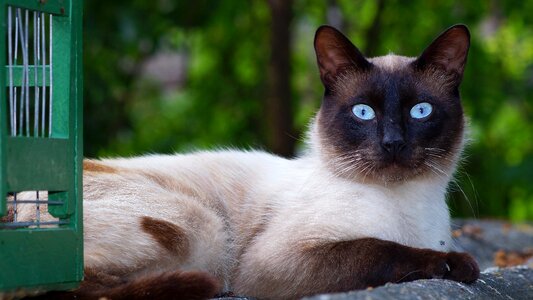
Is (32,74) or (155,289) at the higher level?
(32,74)

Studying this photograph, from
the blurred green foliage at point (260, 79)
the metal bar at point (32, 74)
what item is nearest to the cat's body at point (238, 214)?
the metal bar at point (32, 74)

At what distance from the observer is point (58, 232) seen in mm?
2787

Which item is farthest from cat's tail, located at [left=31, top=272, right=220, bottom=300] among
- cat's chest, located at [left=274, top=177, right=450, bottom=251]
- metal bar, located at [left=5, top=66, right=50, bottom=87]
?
metal bar, located at [left=5, top=66, right=50, bottom=87]

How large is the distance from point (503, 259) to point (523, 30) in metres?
5.27

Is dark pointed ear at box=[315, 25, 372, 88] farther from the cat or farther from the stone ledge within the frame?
the stone ledge

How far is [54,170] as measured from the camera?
2.80m

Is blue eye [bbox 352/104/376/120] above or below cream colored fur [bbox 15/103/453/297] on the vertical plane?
above

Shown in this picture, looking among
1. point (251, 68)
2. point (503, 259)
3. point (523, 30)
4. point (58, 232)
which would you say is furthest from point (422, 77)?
point (523, 30)

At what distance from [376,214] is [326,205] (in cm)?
22

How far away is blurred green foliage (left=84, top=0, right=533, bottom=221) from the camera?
8227mm

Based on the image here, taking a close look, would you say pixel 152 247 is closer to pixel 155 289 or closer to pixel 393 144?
pixel 155 289

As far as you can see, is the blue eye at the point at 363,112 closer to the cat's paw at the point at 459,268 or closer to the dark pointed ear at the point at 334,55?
the dark pointed ear at the point at 334,55

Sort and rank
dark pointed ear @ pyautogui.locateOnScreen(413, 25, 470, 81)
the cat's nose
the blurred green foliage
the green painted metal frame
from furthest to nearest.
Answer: the blurred green foliage
dark pointed ear @ pyautogui.locateOnScreen(413, 25, 470, 81)
the cat's nose
the green painted metal frame

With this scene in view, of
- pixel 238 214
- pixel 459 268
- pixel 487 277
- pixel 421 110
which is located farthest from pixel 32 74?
pixel 487 277
